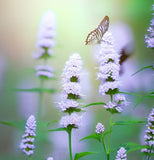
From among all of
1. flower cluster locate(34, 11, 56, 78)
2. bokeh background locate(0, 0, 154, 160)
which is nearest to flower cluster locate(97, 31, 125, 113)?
flower cluster locate(34, 11, 56, 78)

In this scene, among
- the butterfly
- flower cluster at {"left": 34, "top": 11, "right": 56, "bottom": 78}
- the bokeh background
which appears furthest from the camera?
the bokeh background

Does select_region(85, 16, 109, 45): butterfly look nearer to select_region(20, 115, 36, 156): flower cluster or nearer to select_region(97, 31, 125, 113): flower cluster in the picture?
select_region(97, 31, 125, 113): flower cluster

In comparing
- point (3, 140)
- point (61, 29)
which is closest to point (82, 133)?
point (3, 140)

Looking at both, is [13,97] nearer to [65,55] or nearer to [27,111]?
[27,111]

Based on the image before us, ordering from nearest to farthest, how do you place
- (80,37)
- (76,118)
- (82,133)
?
1. (76,118)
2. (82,133)
3. (80,37)

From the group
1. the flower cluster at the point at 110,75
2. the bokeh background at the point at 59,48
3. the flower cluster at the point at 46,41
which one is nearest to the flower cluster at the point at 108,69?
the flower cluster at the point at 110,75

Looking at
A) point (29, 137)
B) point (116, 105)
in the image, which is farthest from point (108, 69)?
point (29, 137)

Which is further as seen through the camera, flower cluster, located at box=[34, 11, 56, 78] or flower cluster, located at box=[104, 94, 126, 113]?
flower cluster, located at box=[34, 11, 56, 78]
